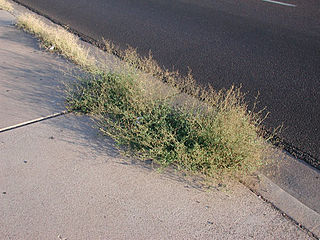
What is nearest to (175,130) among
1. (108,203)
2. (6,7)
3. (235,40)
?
(108,203)

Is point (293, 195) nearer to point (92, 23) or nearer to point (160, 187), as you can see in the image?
point (160, 187)

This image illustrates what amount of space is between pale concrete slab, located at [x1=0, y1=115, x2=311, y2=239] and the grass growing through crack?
0.68 feet

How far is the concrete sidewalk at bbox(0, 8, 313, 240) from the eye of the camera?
2729mm

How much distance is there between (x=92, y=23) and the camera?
8422 mm

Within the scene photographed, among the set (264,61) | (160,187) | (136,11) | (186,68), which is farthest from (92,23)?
(160,187)

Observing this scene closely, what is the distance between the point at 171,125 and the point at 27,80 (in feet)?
7.67

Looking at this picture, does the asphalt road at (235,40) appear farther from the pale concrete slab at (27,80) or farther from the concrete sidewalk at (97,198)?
the pale concrete slab at (27,80)

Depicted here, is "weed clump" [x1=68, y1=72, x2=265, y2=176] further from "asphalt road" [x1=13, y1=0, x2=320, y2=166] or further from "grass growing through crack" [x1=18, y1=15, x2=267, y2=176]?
"asphalt road" [x1=13, y1=0, x2=320, y2=166]

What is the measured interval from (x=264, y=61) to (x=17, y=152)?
4372 millimetres

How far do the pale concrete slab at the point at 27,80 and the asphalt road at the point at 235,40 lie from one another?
152 centimetres

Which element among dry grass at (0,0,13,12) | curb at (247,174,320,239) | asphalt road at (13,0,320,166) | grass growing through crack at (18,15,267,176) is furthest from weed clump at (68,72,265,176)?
Result: dry grass at (0,0,13,12)

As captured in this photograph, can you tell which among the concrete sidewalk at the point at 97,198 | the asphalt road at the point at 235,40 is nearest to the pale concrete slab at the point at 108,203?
the concrete sidewalk at the point at 97,198

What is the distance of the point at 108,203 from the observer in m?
2.97

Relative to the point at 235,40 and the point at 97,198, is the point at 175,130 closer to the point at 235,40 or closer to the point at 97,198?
the point at 97,198
